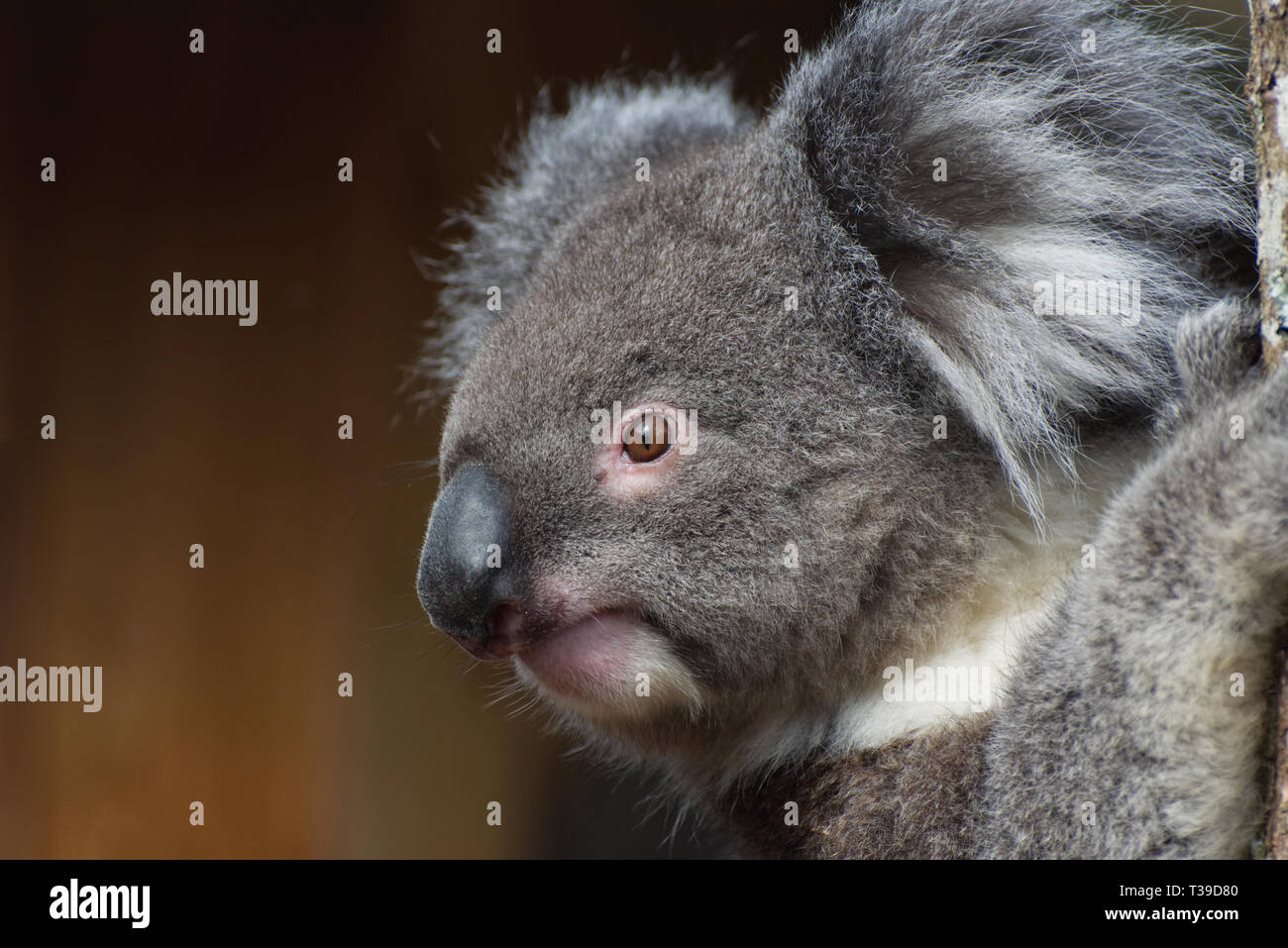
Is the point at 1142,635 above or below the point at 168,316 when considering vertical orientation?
below

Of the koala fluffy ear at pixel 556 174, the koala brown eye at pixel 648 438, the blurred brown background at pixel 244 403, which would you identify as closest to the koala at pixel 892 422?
the koala brown eye at pixel 648 438

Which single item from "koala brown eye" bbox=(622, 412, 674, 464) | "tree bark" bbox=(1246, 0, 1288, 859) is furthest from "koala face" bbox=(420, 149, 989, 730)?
"tree bark" bbox=(1246, 0, 1288, 859)

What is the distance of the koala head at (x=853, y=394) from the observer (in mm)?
1912

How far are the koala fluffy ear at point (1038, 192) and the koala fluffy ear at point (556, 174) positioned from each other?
916 millimetres

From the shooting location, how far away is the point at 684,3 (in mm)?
5211

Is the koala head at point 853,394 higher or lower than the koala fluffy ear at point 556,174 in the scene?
lower

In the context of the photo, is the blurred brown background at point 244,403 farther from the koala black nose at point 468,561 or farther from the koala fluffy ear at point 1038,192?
the koala fluffy ear at point 1038,192

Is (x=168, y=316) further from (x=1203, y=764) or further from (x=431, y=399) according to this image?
(x=1203, y=764)

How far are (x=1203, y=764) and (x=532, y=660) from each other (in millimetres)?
1020

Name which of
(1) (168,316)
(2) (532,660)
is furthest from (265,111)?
(2) (532,660)

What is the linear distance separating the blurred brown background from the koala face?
7.67 feet

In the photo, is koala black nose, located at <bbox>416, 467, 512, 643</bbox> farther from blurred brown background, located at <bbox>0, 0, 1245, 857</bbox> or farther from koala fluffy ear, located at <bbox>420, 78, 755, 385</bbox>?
blurred brown background, located at <bbox>0, 0, 1245, 857</bbox>
